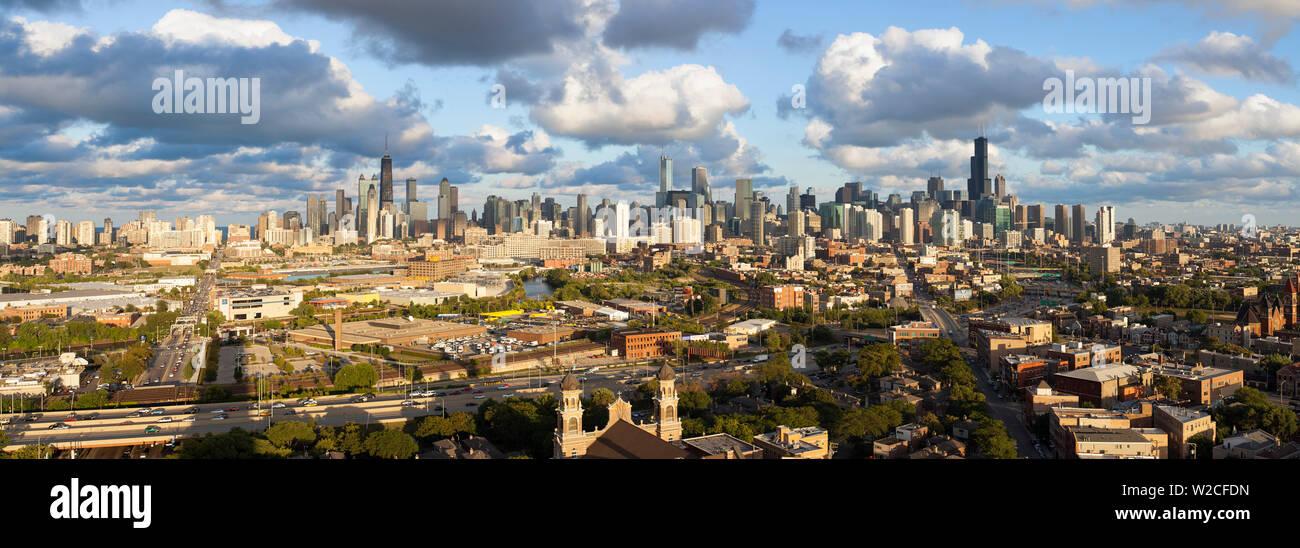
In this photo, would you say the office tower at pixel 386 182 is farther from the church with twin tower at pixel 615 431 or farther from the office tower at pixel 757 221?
the church with twin tower at pixel 615 431

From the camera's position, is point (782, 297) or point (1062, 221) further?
point (1062, 221)

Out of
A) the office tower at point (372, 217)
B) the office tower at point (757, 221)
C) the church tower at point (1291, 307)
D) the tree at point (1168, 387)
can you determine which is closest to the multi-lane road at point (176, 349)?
the tree at point (1168, 387)

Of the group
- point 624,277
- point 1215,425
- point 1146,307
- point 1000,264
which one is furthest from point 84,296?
point 1000,264

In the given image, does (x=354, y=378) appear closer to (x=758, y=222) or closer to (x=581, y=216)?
(x=758, y=222)

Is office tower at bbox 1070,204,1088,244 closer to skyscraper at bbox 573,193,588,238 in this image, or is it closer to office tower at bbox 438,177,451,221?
skyscraper at bbox 573,193,588,238

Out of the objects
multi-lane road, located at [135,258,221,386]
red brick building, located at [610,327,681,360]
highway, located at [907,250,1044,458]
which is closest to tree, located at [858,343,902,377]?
highway, located at [907,250,1044,458]

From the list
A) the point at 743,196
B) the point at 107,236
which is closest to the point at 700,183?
the point at 743,196
